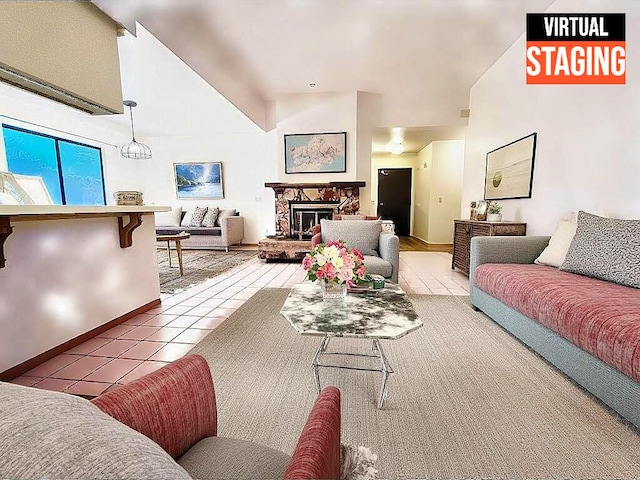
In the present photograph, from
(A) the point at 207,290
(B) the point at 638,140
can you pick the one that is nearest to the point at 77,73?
(A) the point at 207,290

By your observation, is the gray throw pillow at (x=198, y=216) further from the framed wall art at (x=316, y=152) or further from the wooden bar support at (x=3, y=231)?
the wooden bar support at (x=3, y=231)

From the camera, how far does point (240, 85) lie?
15.5 feet

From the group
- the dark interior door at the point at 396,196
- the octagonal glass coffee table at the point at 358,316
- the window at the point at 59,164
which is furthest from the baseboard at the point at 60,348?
the dark interior door at the point at 396,196

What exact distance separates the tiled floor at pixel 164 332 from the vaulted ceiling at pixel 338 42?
7.86 feet

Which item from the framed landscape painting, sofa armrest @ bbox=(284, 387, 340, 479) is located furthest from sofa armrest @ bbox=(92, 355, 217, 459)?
the framed landscape painting

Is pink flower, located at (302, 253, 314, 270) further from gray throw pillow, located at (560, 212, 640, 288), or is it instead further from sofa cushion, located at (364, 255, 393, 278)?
gray throw pillow, located at (560, 212, 640, 288)

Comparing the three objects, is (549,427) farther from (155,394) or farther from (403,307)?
(155,394)

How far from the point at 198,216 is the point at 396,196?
5429 mm

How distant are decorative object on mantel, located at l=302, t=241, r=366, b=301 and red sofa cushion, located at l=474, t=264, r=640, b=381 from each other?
3.56ft

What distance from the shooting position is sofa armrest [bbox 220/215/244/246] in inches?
243

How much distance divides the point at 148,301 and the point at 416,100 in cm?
518

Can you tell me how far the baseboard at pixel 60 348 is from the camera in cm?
176

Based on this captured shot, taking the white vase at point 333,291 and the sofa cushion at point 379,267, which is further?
the sofa cushion at point 379,267

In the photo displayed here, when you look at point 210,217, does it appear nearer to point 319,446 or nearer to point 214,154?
point 214,154
